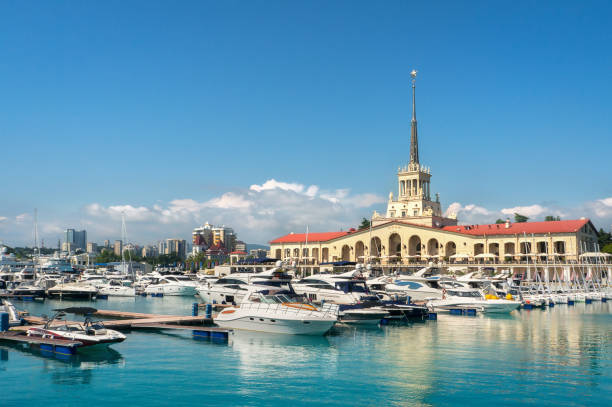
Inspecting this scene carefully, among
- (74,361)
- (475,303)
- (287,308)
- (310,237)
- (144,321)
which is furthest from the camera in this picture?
(310,237)

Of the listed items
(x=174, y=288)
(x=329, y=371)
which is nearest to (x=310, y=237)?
(x=174, y=288)

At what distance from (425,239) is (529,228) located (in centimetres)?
1892

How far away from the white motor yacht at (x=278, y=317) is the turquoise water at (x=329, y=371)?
645 mm

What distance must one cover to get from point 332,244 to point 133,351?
93.7m

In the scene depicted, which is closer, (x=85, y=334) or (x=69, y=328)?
(x=85, y=334)

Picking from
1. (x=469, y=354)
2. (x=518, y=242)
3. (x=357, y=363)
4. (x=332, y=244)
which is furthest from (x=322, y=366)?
(x=332, y=244)

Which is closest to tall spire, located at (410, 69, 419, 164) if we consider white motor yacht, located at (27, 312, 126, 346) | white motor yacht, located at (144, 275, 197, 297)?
white motor yacht, located at (144, 275, 197, 297)

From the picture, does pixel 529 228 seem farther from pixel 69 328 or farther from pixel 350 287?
pixel 69 328

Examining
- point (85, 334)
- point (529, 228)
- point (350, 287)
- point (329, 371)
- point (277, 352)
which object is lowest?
point (329, 371)

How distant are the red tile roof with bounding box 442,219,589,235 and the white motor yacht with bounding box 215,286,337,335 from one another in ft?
241

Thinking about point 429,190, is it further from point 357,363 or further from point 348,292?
point 357,363

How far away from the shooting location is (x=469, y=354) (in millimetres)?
28344

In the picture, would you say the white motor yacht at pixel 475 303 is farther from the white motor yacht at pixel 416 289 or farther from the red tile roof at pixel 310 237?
the red tile roof at pixel 310 237

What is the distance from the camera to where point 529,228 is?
100 m
